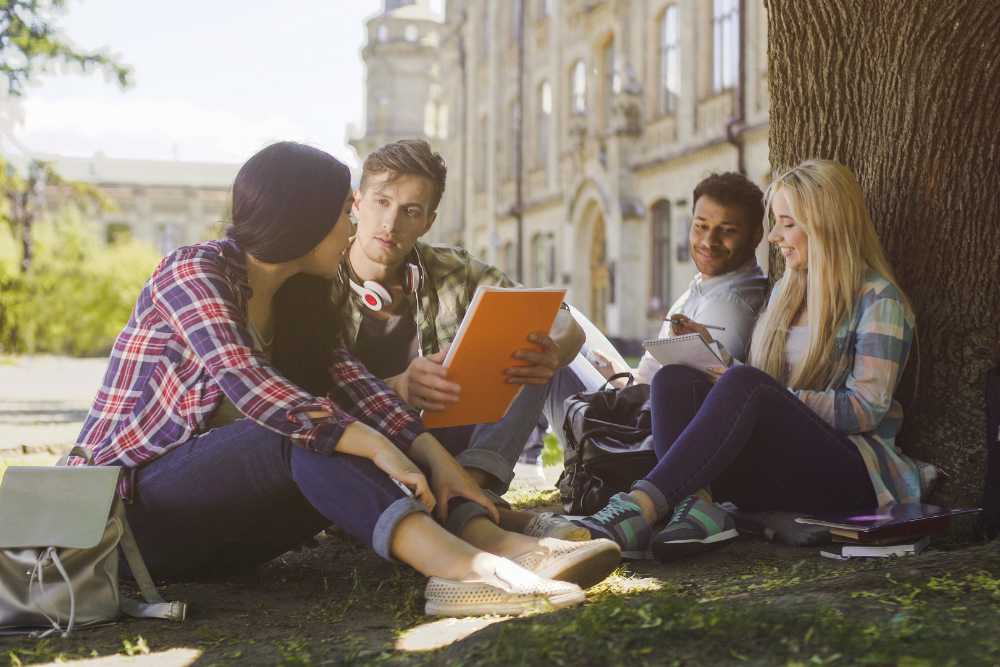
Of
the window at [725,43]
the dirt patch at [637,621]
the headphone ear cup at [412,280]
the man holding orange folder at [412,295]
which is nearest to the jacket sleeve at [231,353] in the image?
the dirt patch at [637,621]

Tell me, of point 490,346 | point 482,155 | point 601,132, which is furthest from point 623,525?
point 482,155

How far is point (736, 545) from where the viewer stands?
13.2ft

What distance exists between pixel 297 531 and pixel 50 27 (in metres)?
11.6

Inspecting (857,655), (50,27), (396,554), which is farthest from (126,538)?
(50,27)

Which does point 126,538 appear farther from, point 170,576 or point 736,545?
point 736,545

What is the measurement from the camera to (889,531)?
11.6ft

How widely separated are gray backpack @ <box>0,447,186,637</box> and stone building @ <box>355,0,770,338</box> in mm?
12359

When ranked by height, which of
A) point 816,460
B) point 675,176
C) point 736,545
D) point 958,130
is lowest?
point 736,545

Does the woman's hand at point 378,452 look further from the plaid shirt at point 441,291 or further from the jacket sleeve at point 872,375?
the jacket sleeve at point 872,375

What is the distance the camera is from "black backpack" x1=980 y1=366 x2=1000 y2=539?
3.73 m

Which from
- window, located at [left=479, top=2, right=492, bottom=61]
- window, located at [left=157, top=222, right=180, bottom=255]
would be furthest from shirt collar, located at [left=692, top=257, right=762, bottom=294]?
window, located at [left=157, top=222, right=180, bottom=255]

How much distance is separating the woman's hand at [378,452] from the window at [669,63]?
62.8ft

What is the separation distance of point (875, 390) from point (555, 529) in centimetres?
121

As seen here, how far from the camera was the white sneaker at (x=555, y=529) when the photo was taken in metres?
3.24
